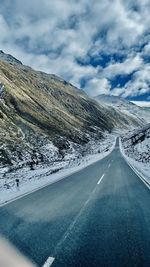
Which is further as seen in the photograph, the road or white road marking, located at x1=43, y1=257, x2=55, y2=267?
the road

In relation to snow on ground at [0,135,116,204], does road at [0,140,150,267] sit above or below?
below

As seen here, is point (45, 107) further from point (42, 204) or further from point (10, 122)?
point (42, 204)

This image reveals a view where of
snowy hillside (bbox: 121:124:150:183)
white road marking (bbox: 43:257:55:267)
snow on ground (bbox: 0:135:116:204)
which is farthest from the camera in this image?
snowy hillside (bbox: 121:124:150:183)

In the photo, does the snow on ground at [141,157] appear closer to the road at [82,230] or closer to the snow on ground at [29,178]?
the snow on ground at [29,178]

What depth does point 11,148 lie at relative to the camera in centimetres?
4097

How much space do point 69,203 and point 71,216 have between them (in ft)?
7.51

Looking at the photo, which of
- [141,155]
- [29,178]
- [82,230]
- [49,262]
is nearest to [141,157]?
[141,155]

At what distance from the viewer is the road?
5602mm

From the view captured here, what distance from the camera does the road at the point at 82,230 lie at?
18.4 feet

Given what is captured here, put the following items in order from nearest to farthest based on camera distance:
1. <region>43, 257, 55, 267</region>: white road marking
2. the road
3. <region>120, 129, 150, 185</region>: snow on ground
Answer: <region>43, 257, 55, 267</region>: white road marking, the road, <region>120, 129, 150, 185</region>: snow on ground

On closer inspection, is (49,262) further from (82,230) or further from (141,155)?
(141,155)

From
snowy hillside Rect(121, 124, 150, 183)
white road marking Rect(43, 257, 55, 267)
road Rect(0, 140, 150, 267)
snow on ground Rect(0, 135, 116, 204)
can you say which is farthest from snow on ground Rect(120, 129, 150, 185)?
white road marking Rect(43, 257, 55, 267)

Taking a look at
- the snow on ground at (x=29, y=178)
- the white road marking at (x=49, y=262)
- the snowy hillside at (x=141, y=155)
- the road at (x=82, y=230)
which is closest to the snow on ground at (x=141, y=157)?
the snowy hillside at (x=141, y=155)

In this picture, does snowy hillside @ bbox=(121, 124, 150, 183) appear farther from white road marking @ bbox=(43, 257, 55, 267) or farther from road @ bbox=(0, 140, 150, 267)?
white road marking @ bbox=(43, 257, 55, 267)
